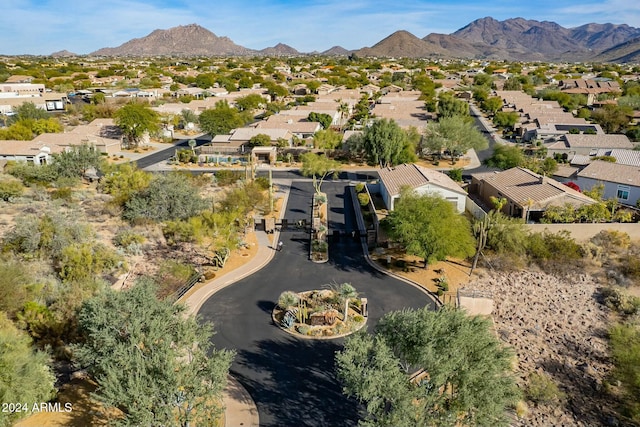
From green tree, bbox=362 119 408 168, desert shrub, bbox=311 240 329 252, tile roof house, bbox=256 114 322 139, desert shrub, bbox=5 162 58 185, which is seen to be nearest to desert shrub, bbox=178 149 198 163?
tile roof house, bbox=256 114 322 139

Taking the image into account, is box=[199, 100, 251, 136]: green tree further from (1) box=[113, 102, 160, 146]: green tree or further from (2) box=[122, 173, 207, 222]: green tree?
(2) box=[122, 173, 207, 222]: green tree

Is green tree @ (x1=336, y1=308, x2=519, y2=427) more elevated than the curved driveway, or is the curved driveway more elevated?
green tree @ (x1=336, y1=308, x2=519, y2=427)

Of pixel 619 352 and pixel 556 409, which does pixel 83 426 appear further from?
pixel 619 352

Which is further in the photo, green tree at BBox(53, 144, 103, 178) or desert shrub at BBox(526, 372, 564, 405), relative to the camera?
green tree at BBox(53, 144, 103, 178)

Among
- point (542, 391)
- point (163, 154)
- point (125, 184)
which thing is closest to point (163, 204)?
point (125, 184)

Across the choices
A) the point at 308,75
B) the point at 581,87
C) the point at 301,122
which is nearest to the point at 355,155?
the point at 301,122

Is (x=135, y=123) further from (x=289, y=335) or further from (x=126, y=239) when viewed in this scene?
(x=289, y=335)

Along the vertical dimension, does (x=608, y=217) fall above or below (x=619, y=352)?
above
